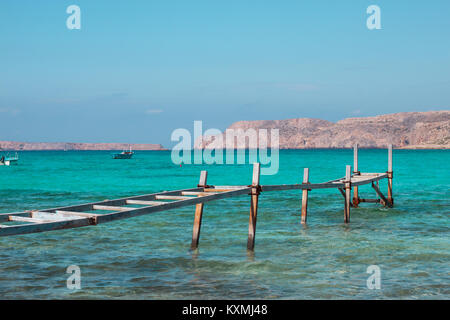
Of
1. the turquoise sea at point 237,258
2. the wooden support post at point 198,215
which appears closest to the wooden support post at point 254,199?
the turquoise sea at point 237,258

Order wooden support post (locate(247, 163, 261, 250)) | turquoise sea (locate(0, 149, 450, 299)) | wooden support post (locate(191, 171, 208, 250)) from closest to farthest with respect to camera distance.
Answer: turquoise sea (locate(0, 149, 450, 299)) → wooden support post (locate(247, 163, 261, 250)) → wooden support post (locate(191, 171, 208, 250))

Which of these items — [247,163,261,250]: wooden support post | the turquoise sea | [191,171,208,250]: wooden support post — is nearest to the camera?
the turquoise sea

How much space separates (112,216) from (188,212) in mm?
15265

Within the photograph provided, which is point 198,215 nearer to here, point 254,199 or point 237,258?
point 254,199

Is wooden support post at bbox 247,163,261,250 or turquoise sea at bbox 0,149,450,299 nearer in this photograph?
turquoise sea at bbox 0,149,450,299

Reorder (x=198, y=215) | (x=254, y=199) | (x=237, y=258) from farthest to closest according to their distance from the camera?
1. (x=198, y=215)
2. (x=254, y=199)
3. (x=237, y=258)

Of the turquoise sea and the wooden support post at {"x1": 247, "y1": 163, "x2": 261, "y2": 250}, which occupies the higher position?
the wooden support post at {"x1": 247, "y1": 163, "x2": 261, "y2": 250}

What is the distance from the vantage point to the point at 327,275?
12469 millimetres

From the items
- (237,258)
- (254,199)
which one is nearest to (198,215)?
(254,199)

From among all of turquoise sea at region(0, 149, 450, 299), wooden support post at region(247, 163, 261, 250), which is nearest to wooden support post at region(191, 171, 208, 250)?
turquoise sea at region(0, 149, 450, 299)

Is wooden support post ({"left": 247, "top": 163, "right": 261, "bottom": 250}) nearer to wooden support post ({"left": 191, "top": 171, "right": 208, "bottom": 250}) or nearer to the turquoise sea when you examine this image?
the turquoise sea

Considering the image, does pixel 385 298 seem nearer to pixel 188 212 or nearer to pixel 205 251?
pixel 205 251

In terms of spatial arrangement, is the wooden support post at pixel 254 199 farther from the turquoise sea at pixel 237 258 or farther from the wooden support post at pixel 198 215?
the wooden support post at pixel 198 215
